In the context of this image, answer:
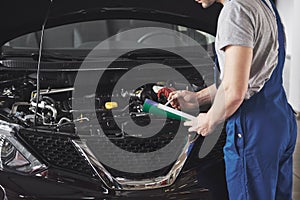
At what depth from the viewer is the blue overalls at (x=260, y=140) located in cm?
160

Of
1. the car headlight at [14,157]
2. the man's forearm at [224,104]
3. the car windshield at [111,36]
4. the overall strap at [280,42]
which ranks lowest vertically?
the car headlight at [14,157]

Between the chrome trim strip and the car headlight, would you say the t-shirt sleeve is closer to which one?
the chrome trim strip

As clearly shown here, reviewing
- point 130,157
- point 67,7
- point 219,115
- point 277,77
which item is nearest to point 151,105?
point 130,157

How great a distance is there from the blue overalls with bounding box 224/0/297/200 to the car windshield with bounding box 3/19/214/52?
34.0 inches

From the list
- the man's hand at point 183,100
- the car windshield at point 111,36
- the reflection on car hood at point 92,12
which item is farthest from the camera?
the car windshield at point 111,36

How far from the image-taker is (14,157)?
5.78 feet

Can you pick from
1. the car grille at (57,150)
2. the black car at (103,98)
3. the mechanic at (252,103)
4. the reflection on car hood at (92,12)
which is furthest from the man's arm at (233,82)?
the reflection on car hood at (92,12)

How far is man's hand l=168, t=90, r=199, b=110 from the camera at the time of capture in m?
1.89

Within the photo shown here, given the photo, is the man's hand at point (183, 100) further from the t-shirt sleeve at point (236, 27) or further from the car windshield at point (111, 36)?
the car windshield at point (111, 36)

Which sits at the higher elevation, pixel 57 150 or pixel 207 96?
pixel 207 96

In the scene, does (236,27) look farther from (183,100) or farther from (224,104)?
(183,100)

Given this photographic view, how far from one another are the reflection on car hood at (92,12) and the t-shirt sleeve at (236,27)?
2.58ft

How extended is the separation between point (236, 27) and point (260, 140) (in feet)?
1.29

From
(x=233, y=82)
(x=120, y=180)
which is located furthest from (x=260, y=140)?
(x=120, y=180)
